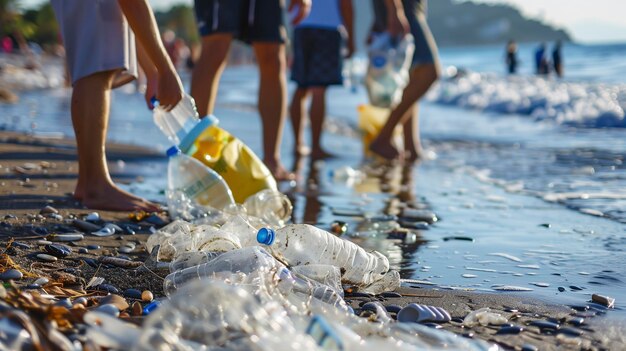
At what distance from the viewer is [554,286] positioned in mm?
2754

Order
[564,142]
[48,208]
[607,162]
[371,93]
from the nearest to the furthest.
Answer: [48,208], [607,162], [371,93], [564,142]

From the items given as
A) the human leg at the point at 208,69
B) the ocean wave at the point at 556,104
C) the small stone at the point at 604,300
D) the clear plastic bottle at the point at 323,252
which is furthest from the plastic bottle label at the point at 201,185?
the ocean wave at the point at 556,104

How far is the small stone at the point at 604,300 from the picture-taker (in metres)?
2.49

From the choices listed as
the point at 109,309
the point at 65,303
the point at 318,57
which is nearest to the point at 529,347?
the point at 109,309

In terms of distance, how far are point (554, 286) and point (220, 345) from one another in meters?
1.41

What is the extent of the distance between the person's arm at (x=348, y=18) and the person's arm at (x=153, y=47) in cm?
342

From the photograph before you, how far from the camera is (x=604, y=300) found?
A: 250cm

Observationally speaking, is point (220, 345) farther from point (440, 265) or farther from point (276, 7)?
point (276, 7)

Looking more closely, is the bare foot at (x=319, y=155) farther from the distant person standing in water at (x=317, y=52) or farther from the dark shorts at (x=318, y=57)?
the dark shorts at (x=318, y=57)

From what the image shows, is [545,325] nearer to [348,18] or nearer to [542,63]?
[348,18]

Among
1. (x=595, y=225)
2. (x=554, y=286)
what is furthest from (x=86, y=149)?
(x=595, y=225)

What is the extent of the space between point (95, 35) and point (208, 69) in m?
1.13

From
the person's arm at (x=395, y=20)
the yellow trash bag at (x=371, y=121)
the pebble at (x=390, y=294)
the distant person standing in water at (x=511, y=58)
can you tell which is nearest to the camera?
the pebble at (x=390, y=294)

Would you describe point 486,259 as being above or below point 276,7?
below
